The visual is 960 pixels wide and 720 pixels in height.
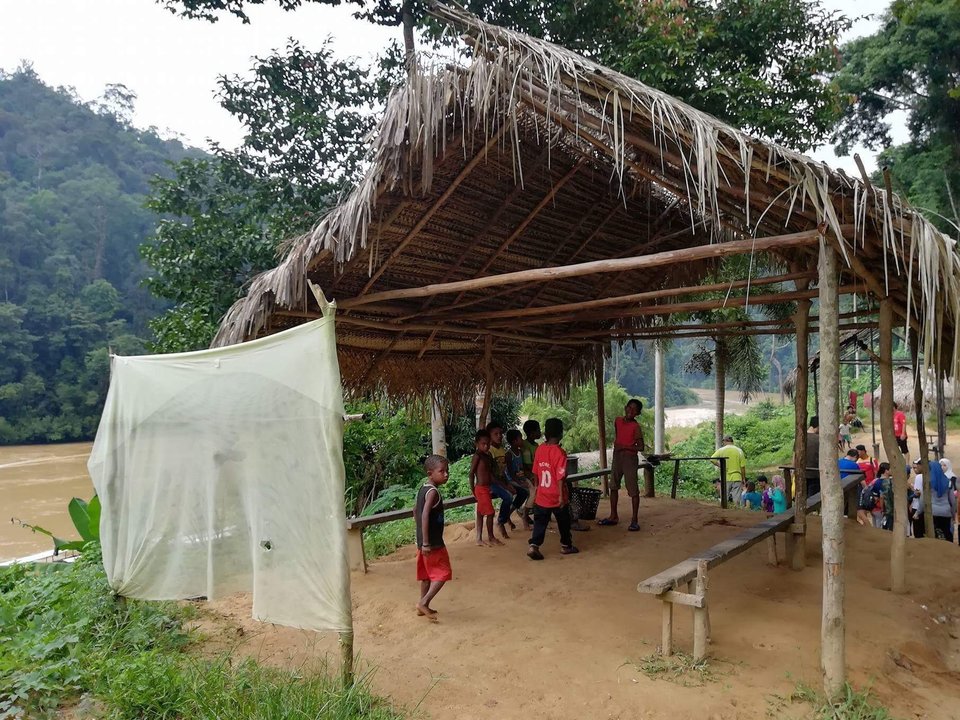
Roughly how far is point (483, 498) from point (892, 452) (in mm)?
3274

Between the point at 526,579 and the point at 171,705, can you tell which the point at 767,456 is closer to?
the point at 526,579

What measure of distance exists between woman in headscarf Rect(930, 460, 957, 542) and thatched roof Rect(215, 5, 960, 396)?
2.45 meters

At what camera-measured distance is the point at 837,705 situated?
304cm

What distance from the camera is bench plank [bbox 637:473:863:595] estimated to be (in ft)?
11.6

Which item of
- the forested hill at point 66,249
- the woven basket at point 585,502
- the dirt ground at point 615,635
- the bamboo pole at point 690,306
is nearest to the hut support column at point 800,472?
the dirt ground at point 615,635

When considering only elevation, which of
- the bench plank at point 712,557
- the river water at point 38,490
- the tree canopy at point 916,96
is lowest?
the river water at point 38,490

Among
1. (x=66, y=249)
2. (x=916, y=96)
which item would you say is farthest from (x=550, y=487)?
(x=66, y=249)

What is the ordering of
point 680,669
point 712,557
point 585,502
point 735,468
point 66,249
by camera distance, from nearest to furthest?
1. point 680,669
2. point 712,557
3. point 585,502
4. point 735,468
5. point 66,249

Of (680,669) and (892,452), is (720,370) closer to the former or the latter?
(892,452)

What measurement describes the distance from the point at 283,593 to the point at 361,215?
8.04ft

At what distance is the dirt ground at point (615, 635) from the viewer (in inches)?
125

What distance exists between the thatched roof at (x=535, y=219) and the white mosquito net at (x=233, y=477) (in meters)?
1.18

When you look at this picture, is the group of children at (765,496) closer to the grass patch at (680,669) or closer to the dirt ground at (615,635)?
the dirt ground at (615,635)

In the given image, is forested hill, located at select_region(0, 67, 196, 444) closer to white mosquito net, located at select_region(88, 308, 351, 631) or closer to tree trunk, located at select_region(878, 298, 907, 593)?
white mosquito net, located at select_region(88, 308, 351, 631)
